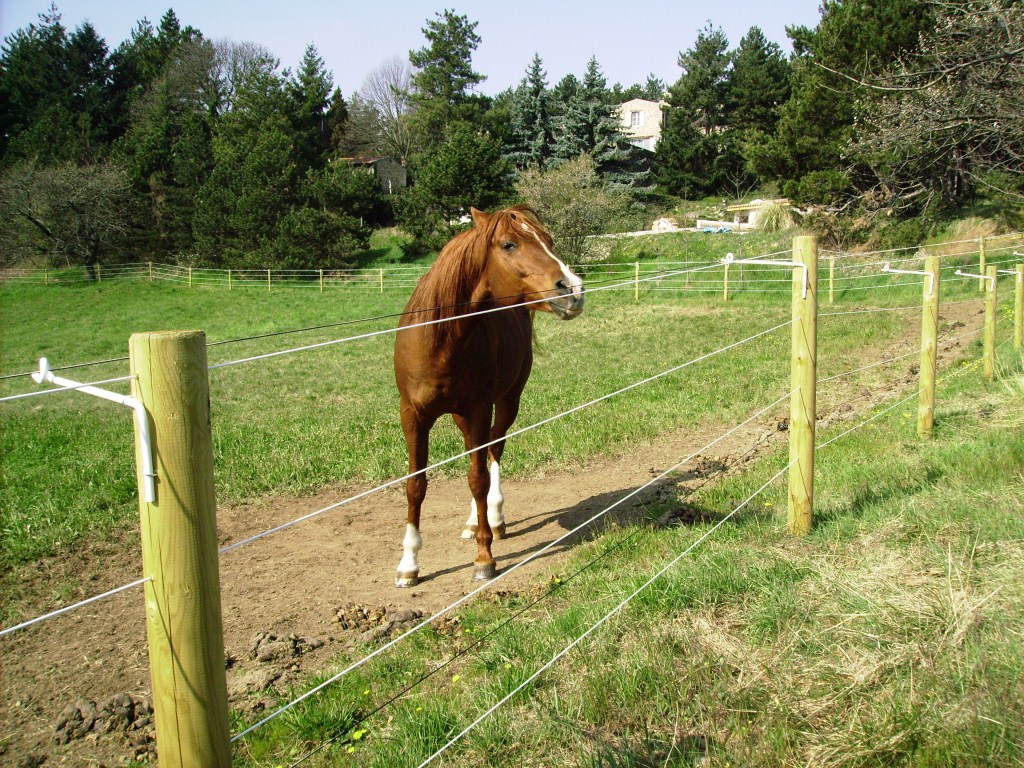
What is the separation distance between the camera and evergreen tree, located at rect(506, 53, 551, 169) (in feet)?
148

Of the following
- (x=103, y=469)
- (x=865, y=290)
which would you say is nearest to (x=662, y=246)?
(x=865, y=290)

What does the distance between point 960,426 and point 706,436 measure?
2.53 metres

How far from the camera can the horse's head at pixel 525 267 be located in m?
4.08

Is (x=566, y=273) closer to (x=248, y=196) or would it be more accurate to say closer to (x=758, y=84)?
(x=248, y=196)

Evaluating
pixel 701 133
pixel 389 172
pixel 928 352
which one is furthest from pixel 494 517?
pixel 389 172

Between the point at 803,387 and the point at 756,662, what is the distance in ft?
6.15

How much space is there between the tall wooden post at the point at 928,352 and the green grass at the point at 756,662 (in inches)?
79.9

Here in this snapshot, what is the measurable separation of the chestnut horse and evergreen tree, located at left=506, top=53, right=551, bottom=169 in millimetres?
41805

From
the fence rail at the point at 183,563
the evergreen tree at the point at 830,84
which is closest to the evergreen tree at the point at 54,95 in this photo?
the evergreen tree at the point at 830,84

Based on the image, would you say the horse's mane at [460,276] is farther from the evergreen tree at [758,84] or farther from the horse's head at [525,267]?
the evergreen tree at [758,84]

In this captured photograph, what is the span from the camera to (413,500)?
16.2 ft

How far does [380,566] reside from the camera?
5.19 m

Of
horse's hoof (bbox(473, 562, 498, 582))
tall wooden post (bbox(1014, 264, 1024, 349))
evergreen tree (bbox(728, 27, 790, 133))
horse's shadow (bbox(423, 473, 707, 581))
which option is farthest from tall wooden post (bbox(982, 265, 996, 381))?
evergreen tree (bbox(728, 27, 790, 133))

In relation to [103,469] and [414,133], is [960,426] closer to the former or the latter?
[103,469]
